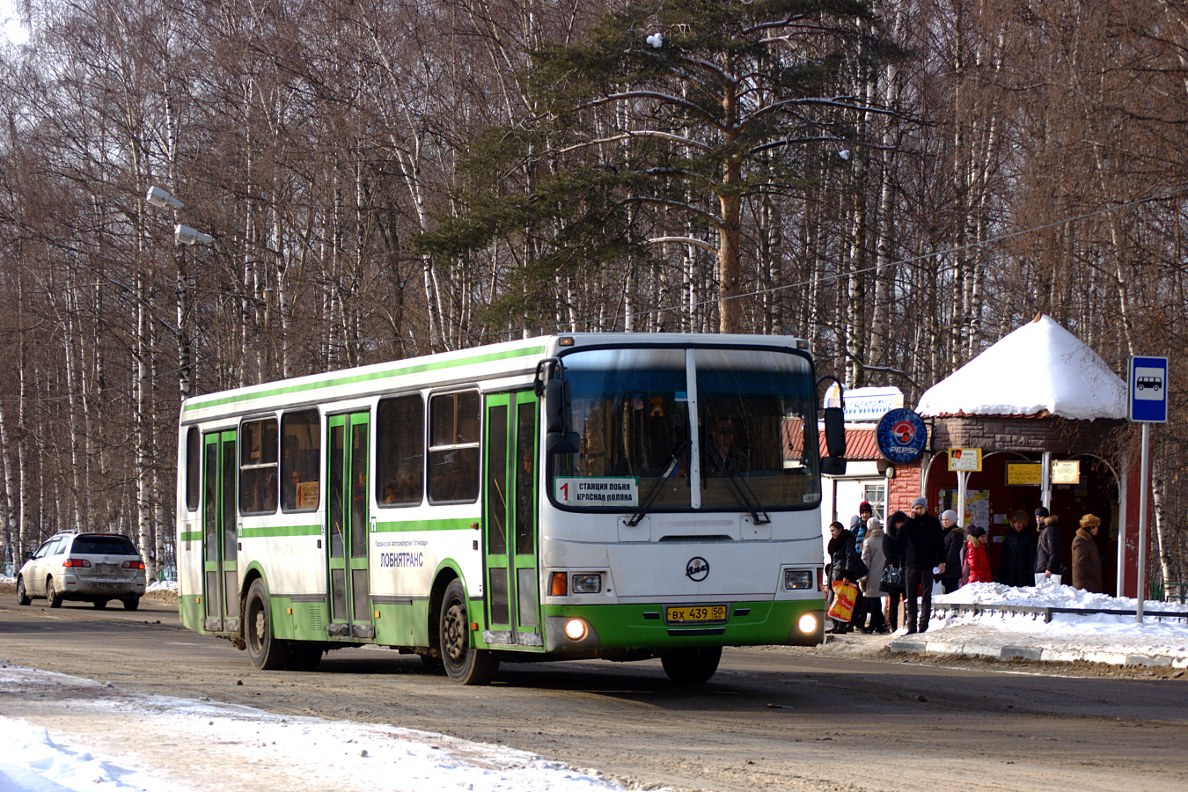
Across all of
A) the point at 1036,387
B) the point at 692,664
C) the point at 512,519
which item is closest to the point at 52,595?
the point at 1036,387

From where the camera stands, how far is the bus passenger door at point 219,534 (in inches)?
780

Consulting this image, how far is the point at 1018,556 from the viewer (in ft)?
85.8

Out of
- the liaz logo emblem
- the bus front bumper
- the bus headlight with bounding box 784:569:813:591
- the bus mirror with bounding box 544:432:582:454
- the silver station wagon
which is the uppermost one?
the bus mirror with bounding box 544:432:582:454

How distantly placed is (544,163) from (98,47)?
18320 mm

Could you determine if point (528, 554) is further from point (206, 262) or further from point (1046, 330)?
point (206, 262)

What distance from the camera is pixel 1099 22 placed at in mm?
26906

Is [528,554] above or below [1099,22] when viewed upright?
below

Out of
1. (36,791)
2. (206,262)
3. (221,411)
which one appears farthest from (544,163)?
(36,791)

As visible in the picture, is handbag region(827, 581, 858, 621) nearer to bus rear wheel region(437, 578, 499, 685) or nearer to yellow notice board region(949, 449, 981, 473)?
yellow notice board region(949, 449, 981, 473)

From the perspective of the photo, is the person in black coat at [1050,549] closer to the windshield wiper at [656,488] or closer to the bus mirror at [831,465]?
the bus mirror at [831,465]

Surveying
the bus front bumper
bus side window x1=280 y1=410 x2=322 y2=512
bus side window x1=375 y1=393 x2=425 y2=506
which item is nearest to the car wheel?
bus side window x1=280 y1=410 x2=322 y2=512

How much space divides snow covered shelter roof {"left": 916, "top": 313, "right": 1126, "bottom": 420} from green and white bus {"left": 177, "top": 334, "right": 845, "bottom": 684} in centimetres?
1424

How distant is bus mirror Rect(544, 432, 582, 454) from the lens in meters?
13.6

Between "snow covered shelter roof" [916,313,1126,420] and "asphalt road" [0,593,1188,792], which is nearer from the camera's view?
"asphalt road" [0,593,1188,792]
